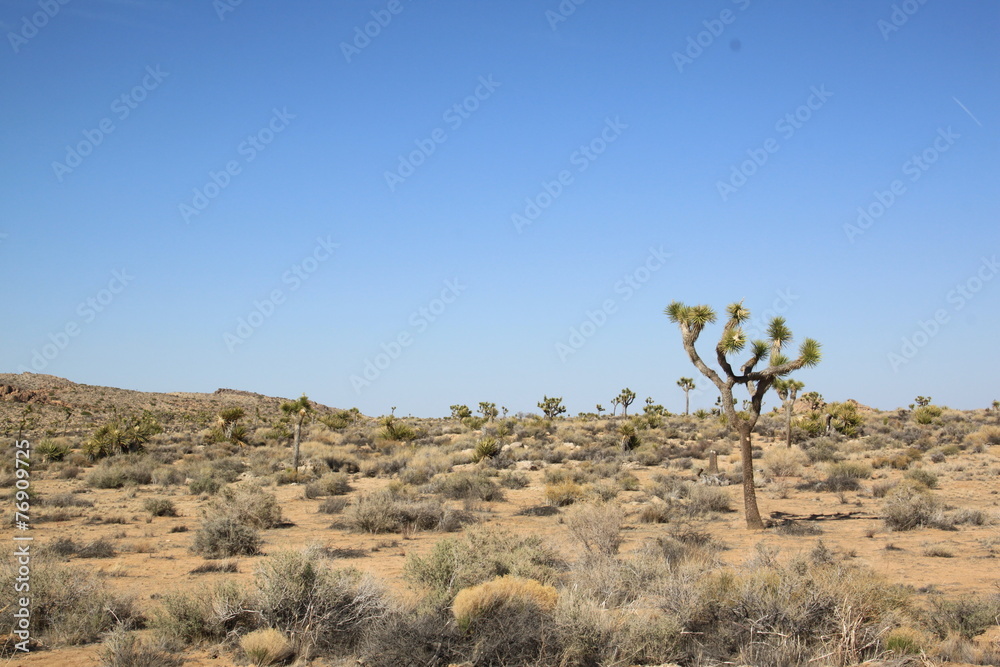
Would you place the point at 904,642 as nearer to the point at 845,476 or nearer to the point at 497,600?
the point at 497,600

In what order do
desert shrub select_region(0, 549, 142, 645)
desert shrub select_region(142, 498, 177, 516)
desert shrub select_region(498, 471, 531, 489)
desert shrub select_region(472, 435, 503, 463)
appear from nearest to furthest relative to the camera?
desert shrub select_region(0, 549, 142, 645)
desert shrub select_region(142, 498, 177, 516)
desert shrub select_region(498, 471, 531, 489)
desert shrub select_region(472, 435, 503, 463)

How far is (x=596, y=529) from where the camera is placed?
12.6 m

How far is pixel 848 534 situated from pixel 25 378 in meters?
99.8

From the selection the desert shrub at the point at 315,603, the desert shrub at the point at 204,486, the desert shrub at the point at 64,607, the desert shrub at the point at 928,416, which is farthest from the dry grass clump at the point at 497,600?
the desert shrub at the point at 928,416

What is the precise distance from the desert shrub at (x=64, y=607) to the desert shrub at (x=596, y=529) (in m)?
7.38

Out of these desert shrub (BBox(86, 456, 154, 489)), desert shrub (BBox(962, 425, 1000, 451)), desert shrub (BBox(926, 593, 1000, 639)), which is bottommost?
desert shrub (BBox(926, 593, 1000, 639))

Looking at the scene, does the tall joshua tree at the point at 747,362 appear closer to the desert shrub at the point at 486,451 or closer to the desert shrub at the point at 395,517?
the desert shrub at the point at 395,517

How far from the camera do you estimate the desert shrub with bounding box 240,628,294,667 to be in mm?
7344

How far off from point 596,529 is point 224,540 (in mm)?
7495

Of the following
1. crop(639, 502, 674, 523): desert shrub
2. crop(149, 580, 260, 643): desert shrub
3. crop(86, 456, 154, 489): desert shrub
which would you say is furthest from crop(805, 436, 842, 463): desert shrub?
crop(86, 456, 154, 489): desert shrub

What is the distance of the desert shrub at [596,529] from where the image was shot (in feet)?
40.5

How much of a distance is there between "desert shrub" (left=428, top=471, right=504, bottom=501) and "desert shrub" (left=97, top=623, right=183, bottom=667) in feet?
46.5

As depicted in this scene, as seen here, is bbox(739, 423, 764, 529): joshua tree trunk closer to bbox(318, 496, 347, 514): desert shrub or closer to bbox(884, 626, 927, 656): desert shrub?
bbox(884, 626, 927, 656): desert shrub

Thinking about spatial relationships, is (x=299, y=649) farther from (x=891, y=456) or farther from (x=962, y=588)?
(x=891, y=456)
